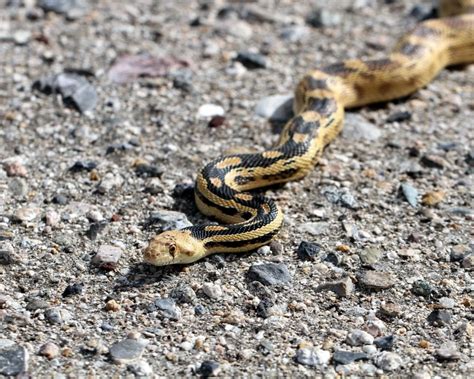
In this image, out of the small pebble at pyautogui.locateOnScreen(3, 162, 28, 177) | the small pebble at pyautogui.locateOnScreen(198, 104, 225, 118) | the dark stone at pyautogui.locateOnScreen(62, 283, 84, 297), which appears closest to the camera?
the dark stone at pyautogui.locateOnScreen(62, 283, 84, 297)

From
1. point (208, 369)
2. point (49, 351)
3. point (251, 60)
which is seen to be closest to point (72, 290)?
point (49, 351)

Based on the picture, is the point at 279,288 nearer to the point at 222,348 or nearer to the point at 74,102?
the point at 222,348

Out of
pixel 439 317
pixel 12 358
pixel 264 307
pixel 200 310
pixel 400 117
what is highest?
pixel 400 117

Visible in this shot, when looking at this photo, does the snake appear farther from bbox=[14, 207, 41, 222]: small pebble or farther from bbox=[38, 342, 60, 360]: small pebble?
bbox=[14, 207, 41, 222]: small pebble

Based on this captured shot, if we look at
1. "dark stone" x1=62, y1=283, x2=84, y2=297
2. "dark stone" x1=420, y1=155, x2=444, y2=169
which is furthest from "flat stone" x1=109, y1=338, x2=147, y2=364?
"dark stone" x1=420, y1=155, x2=444, y2=169

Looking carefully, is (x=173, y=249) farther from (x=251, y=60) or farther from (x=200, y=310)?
(x=251, y=60)

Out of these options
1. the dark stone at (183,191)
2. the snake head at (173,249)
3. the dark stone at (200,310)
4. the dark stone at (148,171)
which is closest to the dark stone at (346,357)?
the dark stone at (200,310)
